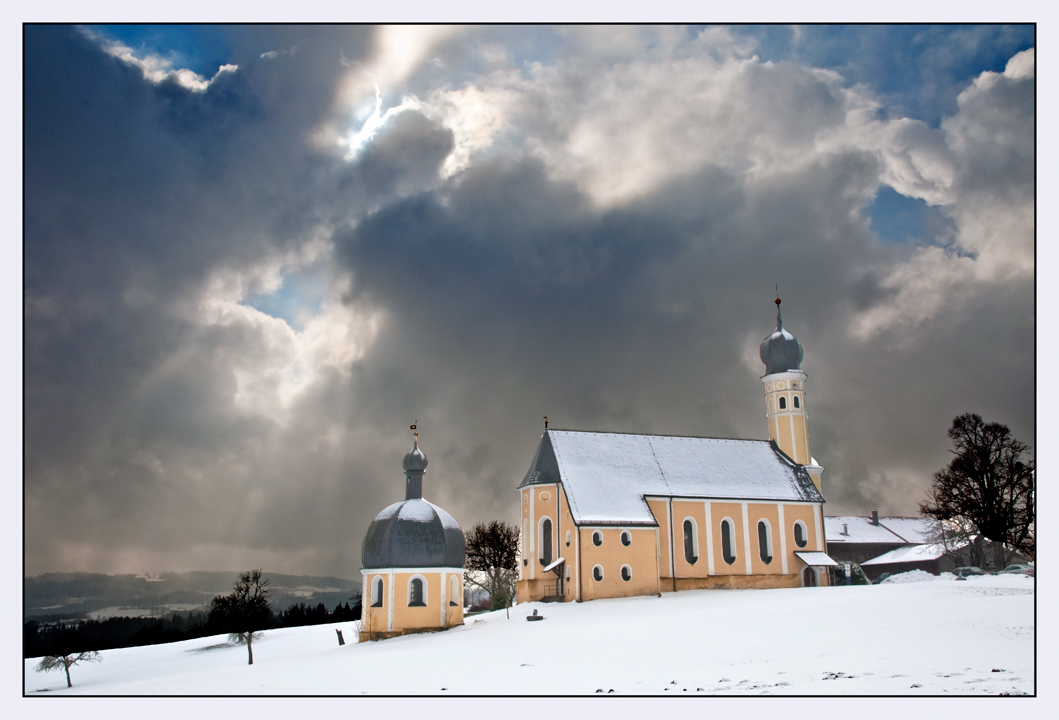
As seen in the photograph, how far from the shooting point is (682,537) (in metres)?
42.2

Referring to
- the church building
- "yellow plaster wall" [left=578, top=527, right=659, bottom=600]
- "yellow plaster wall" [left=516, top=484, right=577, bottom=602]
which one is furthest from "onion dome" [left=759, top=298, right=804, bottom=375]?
"yellow plaster wall" [left=516, top=484, right=577, bottom=602]

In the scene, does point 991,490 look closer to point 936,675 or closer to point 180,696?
point 936,675

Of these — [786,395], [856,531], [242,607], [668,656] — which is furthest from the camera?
[856,531]

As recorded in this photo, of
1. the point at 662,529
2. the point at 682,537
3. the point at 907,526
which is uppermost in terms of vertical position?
the point at 662,529

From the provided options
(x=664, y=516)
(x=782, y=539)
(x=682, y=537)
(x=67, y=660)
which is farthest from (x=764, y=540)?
(x=67, y=660)

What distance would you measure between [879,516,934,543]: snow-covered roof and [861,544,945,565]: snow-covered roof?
3.51 m

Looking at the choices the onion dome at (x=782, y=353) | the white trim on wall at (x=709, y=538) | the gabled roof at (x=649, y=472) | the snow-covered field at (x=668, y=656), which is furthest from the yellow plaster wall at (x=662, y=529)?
the onion dome at (x=782, y=353)

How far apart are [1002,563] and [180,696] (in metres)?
38.4

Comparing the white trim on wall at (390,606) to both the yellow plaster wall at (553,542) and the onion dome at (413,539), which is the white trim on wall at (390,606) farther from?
the yellow plaster wall at (553,542)

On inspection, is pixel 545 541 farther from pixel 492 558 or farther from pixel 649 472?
pixel 492 558

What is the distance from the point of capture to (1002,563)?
4022cm

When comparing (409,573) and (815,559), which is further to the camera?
(815,559)

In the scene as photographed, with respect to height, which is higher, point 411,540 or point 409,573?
point 411,540

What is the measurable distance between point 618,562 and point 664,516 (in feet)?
15.1
